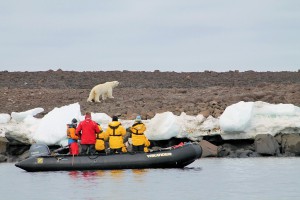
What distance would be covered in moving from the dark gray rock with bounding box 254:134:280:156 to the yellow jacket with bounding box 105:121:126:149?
21.4 feet

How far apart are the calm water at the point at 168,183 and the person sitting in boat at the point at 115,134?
70 cm

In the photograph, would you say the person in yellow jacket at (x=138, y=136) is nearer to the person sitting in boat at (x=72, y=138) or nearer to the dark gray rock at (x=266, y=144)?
the person sitting in boat at (x=72, y=138)

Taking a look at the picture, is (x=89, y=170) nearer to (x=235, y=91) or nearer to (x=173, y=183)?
(x=173, y=183)

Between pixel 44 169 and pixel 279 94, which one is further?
pixel 279 94

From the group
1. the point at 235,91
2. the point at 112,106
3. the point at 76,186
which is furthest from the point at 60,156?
the point at 235,91

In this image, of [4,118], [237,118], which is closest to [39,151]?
[237,118]

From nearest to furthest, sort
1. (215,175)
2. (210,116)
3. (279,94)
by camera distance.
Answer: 1. (215,175)
2. (210,116)
3. (279,94)

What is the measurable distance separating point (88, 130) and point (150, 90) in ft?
66.9

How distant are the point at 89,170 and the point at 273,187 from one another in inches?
248

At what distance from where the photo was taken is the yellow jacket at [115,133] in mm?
30781

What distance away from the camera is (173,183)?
93.0ft

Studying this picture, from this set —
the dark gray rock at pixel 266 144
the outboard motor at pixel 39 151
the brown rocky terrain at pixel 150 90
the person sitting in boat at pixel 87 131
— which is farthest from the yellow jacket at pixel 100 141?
the brown rocky terrain at pixel 150 90

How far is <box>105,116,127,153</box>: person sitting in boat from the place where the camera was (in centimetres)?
3078

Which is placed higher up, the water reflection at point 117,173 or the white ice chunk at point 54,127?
the white ice chunk at point 54,127
